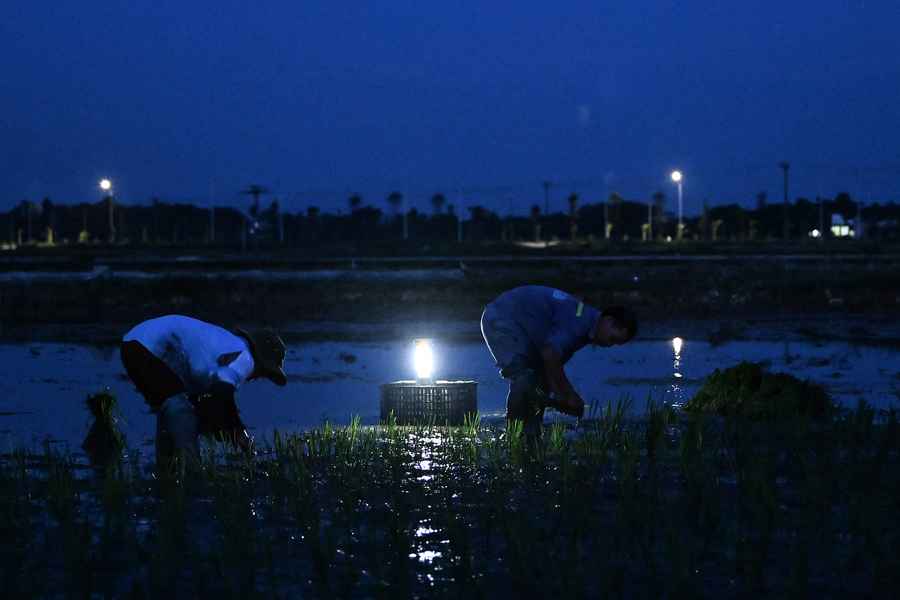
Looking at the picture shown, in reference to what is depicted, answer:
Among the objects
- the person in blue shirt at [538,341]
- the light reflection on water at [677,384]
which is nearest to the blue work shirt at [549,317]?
the person in blue shirt at [538,341]

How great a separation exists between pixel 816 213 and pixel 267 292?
3655 inches

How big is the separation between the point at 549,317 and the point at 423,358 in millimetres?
7518

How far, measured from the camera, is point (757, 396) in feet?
36.3

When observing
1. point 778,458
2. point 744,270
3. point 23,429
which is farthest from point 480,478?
point 744,270

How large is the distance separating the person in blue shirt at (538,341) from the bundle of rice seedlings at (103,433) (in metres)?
2.71

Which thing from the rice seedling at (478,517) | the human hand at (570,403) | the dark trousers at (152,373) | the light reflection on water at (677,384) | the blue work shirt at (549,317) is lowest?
the rice seedling at (478,517)

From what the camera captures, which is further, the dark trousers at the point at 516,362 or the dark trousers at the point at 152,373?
the dark trousers at the point at 516,362

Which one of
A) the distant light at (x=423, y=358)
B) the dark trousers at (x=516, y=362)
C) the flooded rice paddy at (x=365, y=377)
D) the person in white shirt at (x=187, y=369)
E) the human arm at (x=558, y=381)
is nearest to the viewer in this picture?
the person in white shirt at (x=187, y=369)

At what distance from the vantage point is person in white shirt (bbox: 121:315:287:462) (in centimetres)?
818

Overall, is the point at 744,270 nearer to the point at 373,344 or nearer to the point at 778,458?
the point at 373,344

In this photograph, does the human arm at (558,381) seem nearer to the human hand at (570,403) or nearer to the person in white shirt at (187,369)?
the human hand at (570,403)

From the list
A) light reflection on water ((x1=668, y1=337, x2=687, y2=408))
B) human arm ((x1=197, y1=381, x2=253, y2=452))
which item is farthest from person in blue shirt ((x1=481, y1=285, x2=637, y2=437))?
light reflection on water ((x1=668, y1=337, x2=687, y2=408))

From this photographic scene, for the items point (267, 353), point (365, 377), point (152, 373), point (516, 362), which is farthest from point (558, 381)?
point (365, 377)

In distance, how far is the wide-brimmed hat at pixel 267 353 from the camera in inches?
331
